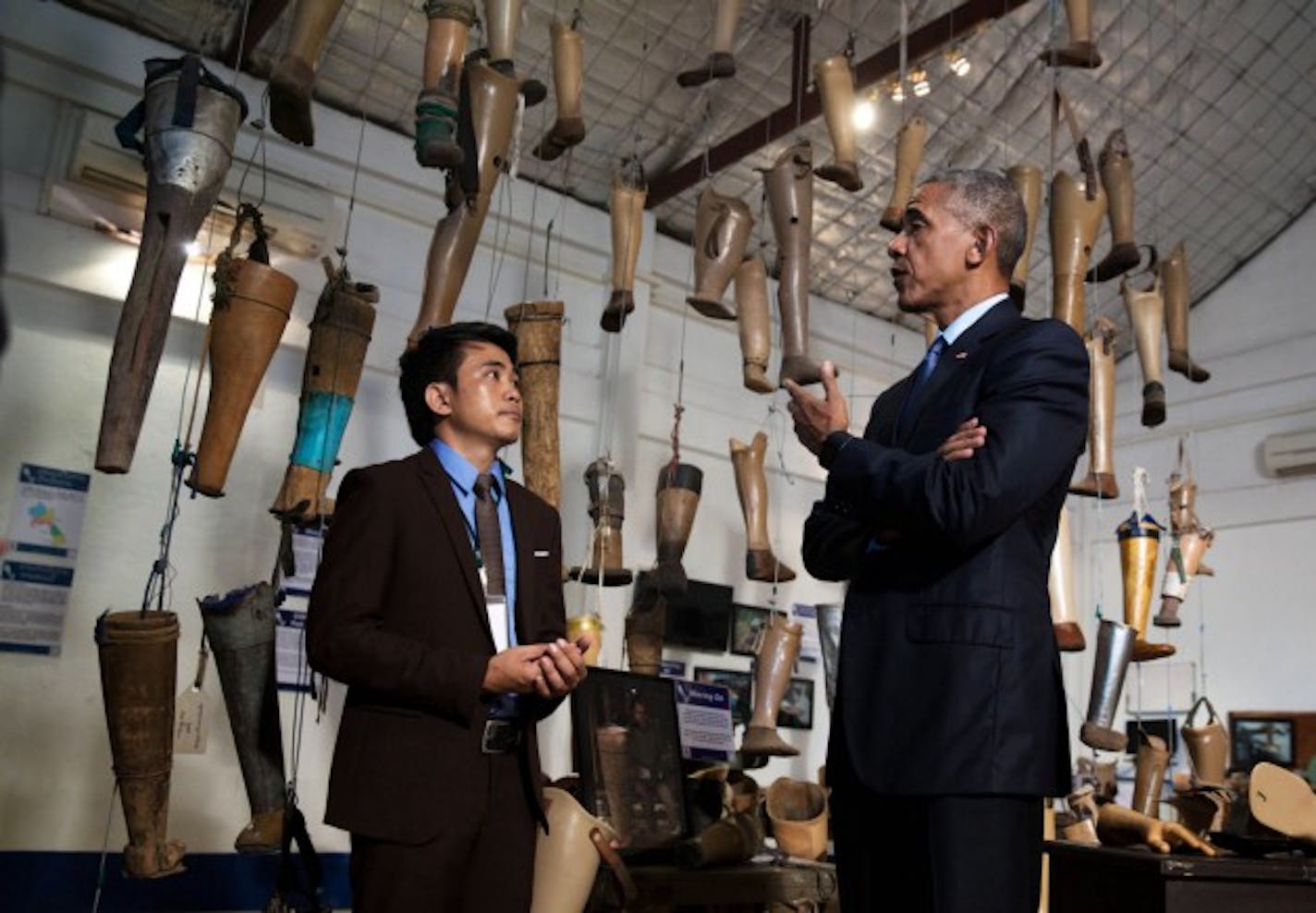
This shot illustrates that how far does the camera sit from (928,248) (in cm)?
181

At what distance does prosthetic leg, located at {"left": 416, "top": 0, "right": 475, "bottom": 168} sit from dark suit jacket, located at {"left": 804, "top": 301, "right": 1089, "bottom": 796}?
6.07 ft

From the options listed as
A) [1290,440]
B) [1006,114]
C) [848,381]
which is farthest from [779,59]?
[1290,440]

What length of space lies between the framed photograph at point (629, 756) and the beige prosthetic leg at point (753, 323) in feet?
5.26

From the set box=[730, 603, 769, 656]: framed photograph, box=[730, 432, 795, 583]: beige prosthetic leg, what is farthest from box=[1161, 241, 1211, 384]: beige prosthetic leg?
box=[730, 603, 769, 656]: framed photograph

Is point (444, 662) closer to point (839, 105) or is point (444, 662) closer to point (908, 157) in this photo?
point (839, 105)

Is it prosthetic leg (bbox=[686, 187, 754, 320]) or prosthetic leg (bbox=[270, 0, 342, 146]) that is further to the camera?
prosthetic leg (bbox=[686, 187, 754, 320])

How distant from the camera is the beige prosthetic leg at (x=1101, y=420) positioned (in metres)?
4.60

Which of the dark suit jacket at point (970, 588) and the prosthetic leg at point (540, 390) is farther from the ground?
the prosthetic leg at point (540, 390)

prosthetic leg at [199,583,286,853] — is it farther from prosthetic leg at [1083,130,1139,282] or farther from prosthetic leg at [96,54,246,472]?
prosthetic leg at [1083,130,1139,282]

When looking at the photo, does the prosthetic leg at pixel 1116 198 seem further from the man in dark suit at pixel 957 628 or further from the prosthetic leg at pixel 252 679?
the prosthetic leg at pixel 252 679

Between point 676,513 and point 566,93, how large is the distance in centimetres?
184

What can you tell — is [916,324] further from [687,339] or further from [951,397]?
[951,397]

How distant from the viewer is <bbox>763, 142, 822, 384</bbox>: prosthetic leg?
14.5 ft

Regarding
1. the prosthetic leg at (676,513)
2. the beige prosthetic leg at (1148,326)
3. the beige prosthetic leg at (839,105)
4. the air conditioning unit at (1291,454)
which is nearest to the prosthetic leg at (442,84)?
the beige prosthetic leg at (839,105)
